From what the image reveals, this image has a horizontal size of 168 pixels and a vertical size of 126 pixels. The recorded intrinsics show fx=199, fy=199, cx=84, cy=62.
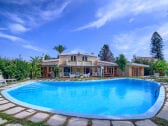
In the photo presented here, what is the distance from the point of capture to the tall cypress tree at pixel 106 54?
61122 mm

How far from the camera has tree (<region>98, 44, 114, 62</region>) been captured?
201 feet

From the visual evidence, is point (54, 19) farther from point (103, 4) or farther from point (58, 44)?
point (58, 44)

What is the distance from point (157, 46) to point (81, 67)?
29.3m

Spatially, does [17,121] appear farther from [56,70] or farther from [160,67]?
[160,67]

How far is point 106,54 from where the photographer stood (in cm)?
6147

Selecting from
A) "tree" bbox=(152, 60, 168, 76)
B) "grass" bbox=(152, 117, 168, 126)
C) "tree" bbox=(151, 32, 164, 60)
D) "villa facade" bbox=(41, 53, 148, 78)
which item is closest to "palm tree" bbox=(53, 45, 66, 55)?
"villa facade" bbox=(41, 53, 148, 78)

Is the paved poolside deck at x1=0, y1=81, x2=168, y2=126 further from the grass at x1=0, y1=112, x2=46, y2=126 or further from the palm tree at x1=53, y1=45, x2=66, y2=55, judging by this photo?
the palm tree at x1=53, y1=45, x2=66, y2=55

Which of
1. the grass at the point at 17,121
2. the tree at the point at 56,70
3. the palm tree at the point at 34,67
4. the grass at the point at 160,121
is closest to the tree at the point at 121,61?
the tree at the point at 56,70

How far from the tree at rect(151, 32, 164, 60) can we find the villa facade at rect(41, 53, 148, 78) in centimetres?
1965

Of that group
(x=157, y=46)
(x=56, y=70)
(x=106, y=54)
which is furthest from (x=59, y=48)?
(x=157, y=46)

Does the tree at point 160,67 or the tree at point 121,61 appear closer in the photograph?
the tree at point 121,61

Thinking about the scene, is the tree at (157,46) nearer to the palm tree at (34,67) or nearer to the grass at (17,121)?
the palm tree at (34,67)

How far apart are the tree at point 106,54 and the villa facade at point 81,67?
75.3 feet

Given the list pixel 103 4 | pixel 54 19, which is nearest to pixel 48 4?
pixel 103 4
